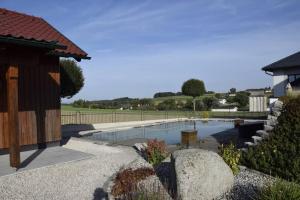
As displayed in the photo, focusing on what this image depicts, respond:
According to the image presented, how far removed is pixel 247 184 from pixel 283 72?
2324 cm

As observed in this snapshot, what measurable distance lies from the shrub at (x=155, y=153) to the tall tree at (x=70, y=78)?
18.8 m

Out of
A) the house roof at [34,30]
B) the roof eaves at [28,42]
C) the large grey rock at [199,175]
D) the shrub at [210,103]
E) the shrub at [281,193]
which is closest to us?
the shrub at [281,193]

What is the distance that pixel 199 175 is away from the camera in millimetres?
6133

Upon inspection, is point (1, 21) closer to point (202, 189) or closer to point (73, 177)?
point (73, 177)

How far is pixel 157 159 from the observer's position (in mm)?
9727

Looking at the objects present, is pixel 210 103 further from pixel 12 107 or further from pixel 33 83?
pixel 12 107

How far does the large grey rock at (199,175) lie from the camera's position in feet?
19.8

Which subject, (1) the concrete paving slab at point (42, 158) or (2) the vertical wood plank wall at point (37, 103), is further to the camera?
(2) the vertical wood plank wall at point (37, 103)

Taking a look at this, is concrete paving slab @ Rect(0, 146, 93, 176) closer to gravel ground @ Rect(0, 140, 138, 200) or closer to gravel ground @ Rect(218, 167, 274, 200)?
gravel ground @ Rect(0, 140, 138, 200)

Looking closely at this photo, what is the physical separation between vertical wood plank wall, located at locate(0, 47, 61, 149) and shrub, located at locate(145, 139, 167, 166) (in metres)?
4.06

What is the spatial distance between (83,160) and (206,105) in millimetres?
38292

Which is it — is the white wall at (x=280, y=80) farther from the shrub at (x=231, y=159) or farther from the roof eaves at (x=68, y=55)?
the shrub at (x=231, y=159)

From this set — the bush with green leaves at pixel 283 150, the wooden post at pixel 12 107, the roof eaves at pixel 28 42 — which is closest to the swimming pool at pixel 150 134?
the wooden post at pixel 12 107

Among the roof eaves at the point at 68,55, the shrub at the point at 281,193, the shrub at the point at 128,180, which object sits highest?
the roof eaves at the point at 68,55
